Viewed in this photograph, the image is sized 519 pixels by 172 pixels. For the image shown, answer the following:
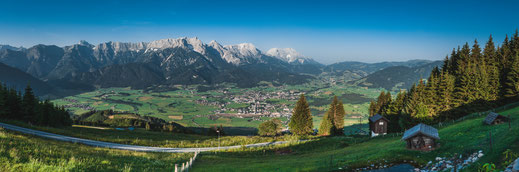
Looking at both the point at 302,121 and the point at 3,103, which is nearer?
the point at 3,103

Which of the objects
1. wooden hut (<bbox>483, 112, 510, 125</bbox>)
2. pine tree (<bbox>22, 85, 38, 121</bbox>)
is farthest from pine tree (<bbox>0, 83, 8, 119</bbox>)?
wooden hut (<bbox>483, 112, 510, 125</bbox>)

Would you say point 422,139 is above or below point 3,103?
below

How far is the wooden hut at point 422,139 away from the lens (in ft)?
75.4

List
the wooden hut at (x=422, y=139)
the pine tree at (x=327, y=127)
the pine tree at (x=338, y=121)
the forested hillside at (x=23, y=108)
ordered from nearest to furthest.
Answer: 1. the wooden hut at (x=422, y=139)
2. the forested hillside at (x=23, y=108)
3. the pine tree at (x=327, y=127)
4. the pine tree at (x=338, y=121)

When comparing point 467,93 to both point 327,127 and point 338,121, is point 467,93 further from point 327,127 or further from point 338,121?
point 327,127

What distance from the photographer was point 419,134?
76.6 feet

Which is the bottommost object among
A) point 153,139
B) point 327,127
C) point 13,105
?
point 153,139

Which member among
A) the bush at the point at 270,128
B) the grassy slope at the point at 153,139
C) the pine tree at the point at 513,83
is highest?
the pine tree at the point at 513,83

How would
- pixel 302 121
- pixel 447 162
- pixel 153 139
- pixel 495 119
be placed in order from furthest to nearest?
pixel 302 121, pixel 153 139, pixel 495 119, pixel 447 162

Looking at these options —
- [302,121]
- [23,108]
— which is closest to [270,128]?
[302,121]

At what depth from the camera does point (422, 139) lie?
23.4 metres

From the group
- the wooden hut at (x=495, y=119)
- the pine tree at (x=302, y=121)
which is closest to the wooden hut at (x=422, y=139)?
the wooden hut at (x=495, y=119)

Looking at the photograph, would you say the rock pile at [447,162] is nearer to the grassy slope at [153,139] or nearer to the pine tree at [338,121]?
the grassy slope at [153,139]

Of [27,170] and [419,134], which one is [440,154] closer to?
[419,134]
